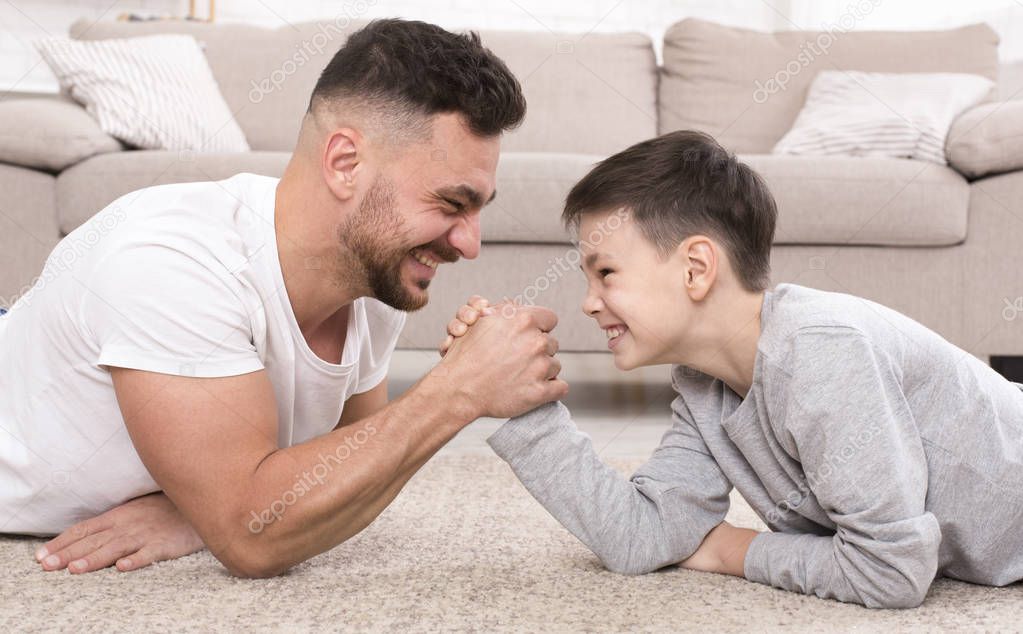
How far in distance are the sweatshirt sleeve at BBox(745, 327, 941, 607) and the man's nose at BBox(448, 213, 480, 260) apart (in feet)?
1.33

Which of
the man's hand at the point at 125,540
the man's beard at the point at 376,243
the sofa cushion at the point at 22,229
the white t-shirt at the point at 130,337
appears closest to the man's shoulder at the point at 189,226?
the white t-shirt at the point at 130,337

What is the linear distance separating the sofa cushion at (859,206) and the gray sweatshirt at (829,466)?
1090 mm

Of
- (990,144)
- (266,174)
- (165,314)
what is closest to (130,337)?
(165,314)

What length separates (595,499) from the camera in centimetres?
114

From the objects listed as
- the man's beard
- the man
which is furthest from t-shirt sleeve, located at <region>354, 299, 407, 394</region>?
the man's beard

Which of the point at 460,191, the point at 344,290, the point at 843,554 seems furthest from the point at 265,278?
the point at 843,554

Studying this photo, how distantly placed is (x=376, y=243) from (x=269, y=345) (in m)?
0.18

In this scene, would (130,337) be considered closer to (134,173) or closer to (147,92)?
(134,173)

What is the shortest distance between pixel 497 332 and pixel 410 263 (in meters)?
0.18

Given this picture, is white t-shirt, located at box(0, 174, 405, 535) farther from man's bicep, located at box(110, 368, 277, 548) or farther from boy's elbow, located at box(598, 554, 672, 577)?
boy's elbow, located at box(598, 554, 672, 577)

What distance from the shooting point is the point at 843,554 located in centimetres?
105

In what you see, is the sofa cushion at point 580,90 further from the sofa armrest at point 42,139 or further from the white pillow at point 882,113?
the sofa armrest at point 42,139

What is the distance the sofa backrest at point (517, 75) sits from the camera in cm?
291

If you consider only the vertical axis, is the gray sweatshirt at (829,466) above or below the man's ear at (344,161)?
below
